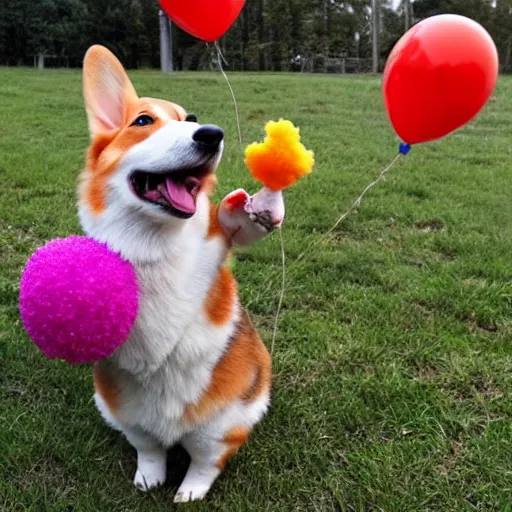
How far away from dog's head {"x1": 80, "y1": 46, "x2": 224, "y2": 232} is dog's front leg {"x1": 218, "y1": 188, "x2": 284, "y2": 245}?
10cm

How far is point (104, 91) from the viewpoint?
1900mm

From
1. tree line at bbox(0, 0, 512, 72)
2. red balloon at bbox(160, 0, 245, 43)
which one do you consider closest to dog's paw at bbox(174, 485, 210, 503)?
red balloon at bbox(160, 0, 245, 43)

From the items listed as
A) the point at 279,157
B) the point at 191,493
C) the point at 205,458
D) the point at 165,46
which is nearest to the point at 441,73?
the point at 279,157

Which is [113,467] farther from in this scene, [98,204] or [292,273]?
[292,273]

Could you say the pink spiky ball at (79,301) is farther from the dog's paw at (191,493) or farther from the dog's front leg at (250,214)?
the dog's paw at (191,493)

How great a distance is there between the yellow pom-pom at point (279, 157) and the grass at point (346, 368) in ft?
3.74

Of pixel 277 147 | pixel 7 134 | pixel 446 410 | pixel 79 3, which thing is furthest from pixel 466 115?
pixel 79 3

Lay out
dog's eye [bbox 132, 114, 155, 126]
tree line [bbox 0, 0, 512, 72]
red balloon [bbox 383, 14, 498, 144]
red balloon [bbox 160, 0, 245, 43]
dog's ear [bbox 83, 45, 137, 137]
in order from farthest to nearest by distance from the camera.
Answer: tree line [bbox 0, 0, 512, 72]
red balloon [bbox 160, 0, 245, 43]
red balloon [bbox 383, 14, 498, 144]
dog's ear [bbox 83, 45, 137, 137]
dog's eye [bbox 132, 114, 155, 126]

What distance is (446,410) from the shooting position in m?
2.58

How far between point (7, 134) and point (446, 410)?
22.3 ft

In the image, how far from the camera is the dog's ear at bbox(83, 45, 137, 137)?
1884mm

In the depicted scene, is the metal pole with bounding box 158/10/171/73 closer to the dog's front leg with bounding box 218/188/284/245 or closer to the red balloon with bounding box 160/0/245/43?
the red balloon with bounding box 160/0/245/43

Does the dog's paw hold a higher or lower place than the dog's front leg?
lower

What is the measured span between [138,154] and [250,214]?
0.40m
